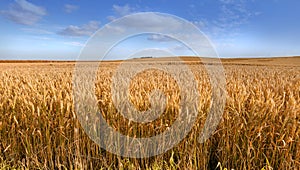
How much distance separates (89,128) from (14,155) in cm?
108

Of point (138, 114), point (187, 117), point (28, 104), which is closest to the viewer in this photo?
point (187, 117)

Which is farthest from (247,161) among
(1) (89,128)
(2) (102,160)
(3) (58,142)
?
(3) (58,142)

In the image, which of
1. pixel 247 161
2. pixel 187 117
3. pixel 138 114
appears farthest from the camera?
pixel 138 114

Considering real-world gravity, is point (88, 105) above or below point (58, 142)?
above

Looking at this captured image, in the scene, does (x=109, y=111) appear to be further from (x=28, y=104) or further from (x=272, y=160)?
(x=272, y=160)

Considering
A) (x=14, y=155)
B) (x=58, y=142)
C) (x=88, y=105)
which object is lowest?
(x=14, y=155)

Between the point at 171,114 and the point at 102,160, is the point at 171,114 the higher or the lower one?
the higher one

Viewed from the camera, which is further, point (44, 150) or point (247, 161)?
point (44, 150)

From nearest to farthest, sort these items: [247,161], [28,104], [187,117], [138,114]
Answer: [247,161] → [187,117] → [138,114] → [28,104]

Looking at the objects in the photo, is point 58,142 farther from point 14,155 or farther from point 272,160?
point 272,160

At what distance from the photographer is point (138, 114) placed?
2.96 m

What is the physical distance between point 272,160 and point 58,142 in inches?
97.9

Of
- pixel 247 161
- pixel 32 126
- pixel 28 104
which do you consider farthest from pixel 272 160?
pixel 28 104

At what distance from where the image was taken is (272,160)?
8.20 ft
